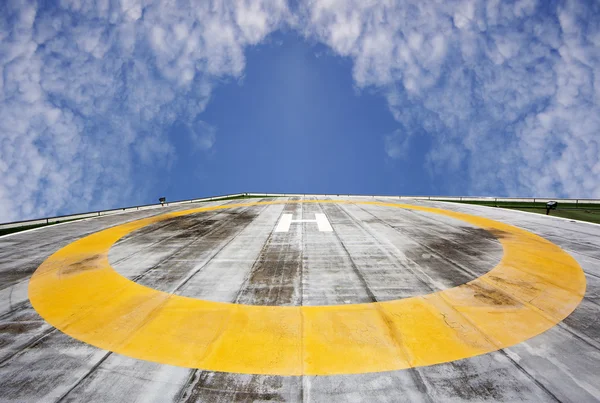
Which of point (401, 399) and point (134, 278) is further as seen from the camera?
point (134, 278)

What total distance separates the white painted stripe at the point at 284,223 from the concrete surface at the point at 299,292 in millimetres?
358

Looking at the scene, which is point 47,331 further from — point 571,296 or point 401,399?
point 571,296

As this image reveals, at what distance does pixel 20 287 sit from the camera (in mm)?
6785

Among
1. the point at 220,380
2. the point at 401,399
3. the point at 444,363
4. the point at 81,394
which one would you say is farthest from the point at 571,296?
the point at 81,394

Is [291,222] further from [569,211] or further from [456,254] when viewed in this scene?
[569,211]

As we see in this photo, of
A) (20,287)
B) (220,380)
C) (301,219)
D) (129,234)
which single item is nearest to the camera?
(220,380)

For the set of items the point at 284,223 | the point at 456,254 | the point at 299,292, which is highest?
the point at 284,223

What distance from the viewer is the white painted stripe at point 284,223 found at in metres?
12.6

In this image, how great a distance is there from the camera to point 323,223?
45.3ft

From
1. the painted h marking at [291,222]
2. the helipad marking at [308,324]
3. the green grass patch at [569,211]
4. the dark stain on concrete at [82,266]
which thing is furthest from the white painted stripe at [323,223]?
the green grass patch at [569,211]

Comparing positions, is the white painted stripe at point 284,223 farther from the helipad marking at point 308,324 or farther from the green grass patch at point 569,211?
the green grass patch at point 569,211

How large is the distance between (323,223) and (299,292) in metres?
7.69

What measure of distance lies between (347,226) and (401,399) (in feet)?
32.0

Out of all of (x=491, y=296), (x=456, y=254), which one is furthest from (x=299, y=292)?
(x=456, y=254)
